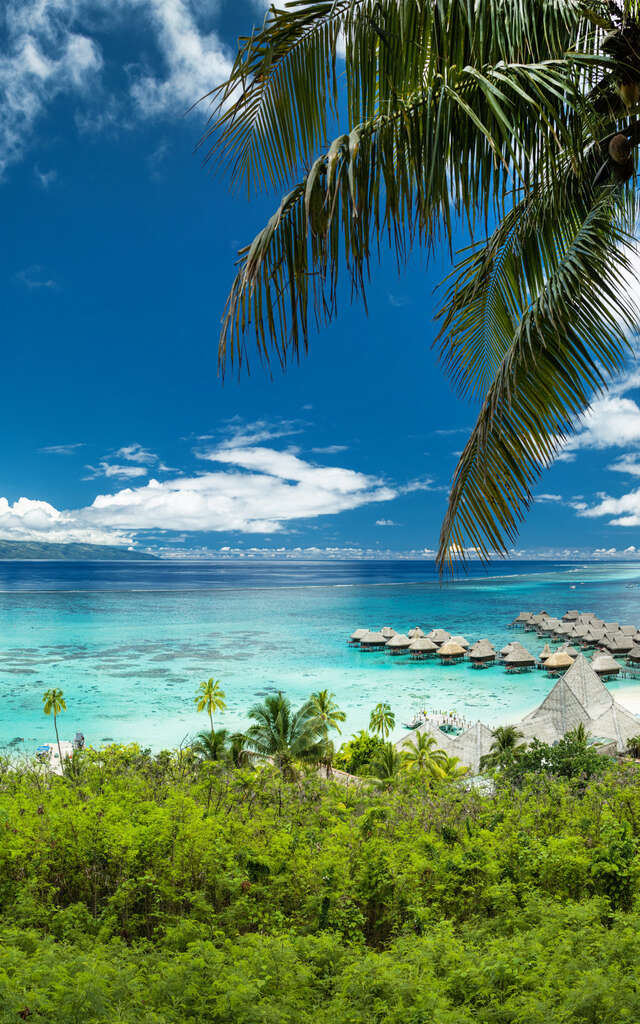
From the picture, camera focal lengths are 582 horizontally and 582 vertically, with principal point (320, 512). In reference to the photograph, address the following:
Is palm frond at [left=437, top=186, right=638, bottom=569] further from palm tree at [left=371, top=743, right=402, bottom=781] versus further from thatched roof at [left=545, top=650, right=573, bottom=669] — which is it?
thatched roof at [left=545, top=650, right=573, bottom=669]

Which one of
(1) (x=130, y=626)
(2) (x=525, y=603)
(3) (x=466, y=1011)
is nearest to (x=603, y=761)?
(3) (x=466, y=1011)

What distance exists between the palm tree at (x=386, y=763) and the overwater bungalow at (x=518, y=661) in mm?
22759

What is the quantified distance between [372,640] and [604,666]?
58.8 feet

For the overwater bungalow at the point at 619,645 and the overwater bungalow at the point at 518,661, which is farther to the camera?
the overwater bungalow at the point at 619,645

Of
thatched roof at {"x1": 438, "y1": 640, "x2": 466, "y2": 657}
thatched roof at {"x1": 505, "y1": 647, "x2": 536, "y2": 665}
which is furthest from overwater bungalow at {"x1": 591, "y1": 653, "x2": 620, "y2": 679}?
thatched roof at {"x1": 438, "y1": 640, "x2": 466, "y2": 657}

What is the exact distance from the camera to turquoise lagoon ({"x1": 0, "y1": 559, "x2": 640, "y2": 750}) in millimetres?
29594

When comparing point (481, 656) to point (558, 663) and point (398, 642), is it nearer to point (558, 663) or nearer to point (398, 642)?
point (558, 663)

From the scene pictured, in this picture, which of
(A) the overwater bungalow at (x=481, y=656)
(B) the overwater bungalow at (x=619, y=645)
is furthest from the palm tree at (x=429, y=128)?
(B) the overwater bungalow at (x=619, y=645)

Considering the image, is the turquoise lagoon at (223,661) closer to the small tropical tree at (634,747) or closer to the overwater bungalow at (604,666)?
the overwater bungalow at (604,666)

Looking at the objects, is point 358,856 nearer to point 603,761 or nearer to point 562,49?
point 562,49

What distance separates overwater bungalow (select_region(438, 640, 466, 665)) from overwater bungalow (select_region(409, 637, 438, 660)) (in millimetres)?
1402

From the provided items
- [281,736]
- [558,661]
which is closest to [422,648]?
[558,661]

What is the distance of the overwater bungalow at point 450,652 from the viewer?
39.7 m

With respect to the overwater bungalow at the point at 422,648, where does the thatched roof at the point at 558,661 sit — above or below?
above
